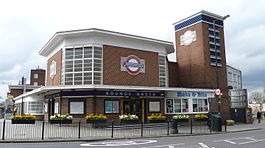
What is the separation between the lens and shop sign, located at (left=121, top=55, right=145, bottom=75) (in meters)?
24.1

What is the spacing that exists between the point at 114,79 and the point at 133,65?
2.70 m

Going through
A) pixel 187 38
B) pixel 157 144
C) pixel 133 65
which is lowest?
pixel 157 144

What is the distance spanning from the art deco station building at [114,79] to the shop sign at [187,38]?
1596 millimetres

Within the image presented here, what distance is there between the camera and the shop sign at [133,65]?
79.1 ft

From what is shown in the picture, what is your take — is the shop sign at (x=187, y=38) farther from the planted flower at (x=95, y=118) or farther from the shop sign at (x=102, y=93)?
the planted flower at (x=95, y=118)

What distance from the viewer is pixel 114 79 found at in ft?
76.3

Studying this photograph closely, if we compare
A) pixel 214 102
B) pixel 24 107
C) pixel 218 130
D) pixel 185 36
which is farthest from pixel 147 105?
pixel 24 107

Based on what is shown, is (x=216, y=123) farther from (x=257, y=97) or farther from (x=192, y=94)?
(x=257, y=97)

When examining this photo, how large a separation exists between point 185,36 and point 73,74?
58.0ft

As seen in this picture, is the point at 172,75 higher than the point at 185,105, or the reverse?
the point at 172,75

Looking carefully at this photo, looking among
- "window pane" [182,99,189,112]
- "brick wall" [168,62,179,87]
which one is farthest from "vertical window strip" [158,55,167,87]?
"brick wall" [168,62,179,87]

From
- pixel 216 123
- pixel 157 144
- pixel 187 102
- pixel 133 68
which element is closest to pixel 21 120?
pixel 133 68

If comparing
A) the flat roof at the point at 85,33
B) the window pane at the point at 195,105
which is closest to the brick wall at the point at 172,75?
the flat roof at the point at 85,33

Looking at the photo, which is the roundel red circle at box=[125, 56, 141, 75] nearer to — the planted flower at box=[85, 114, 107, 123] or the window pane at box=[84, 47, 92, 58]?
the window pane at box=[84, 47, 92, 58]
